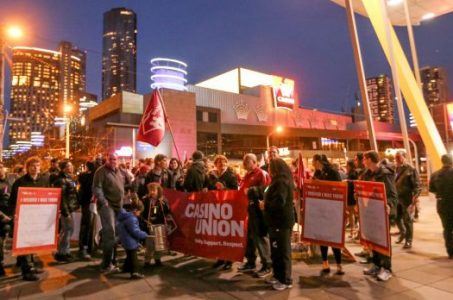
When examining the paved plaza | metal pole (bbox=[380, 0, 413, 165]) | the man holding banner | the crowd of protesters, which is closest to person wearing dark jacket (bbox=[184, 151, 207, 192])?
the crowd of protesters

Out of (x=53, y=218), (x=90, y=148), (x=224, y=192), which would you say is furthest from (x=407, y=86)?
(x=90, y=148)

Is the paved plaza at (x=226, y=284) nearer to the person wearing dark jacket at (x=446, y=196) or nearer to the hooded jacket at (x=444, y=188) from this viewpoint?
the person wearing dark jacket at (x=446, y=196)

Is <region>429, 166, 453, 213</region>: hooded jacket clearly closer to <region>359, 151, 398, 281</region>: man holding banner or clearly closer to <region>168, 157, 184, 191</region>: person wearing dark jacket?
<region>359, 151, 398, 281</region>: man holding banner

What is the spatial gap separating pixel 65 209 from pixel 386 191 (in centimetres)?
588

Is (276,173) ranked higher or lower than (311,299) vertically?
higher

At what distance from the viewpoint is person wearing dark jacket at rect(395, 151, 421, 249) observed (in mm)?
7578

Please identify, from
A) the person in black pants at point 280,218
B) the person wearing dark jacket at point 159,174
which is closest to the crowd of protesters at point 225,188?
the person in black pants at point 280,218

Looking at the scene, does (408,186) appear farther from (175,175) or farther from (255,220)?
(175,175)

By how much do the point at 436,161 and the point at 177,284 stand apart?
10803mm

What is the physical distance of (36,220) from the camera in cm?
616

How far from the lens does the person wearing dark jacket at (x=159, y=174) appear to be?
8453 millimetres

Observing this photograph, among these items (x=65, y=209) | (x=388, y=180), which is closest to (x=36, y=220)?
(x=65, y=209)

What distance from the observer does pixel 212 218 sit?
638cm

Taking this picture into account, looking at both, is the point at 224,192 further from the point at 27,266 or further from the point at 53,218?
the point at 27,266
